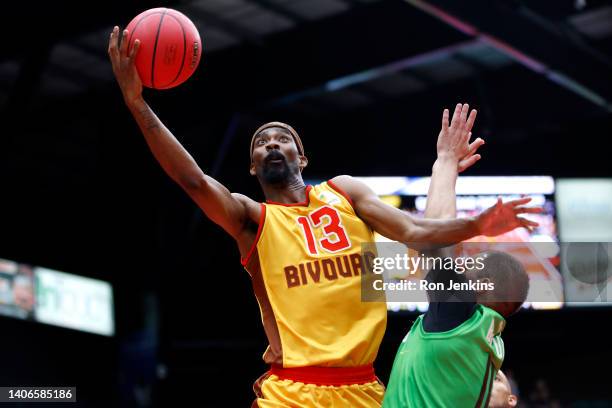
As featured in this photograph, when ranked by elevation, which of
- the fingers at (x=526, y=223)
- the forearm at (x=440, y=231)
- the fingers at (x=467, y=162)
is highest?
the fingers at (x=467, y=162)

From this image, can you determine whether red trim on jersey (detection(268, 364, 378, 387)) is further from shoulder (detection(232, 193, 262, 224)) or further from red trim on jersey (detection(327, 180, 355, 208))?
red trim on jersey (detection(327, 180, 355, 208))

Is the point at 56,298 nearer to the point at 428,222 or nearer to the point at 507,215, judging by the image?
the point at 428,222

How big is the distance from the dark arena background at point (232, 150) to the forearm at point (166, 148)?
331 inches

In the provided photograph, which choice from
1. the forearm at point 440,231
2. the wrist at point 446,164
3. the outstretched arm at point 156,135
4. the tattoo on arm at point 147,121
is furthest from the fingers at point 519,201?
the tattoo on arm at point 147,121

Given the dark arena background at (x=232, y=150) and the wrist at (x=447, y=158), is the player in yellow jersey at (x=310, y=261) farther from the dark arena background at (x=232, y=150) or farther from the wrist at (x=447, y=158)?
the dark arena background at (x=232, y=150)

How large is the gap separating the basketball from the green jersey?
1.74 m

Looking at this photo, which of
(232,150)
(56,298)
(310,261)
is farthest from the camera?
(232,150)

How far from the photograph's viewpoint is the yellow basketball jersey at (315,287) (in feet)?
15.5

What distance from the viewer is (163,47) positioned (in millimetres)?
4941

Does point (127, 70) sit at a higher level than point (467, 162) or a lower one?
higher

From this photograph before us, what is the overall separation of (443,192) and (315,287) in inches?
29.8

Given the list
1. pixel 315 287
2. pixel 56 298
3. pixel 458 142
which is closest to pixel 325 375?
pixel 315 287

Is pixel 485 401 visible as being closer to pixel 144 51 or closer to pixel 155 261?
pixel 144 51

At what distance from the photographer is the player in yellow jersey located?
4699 mm
